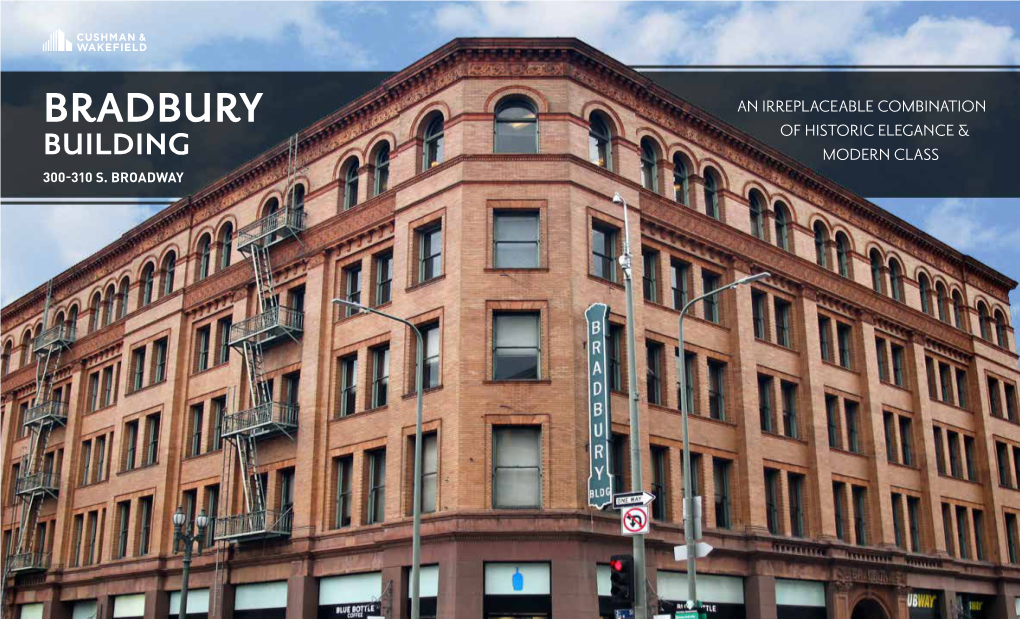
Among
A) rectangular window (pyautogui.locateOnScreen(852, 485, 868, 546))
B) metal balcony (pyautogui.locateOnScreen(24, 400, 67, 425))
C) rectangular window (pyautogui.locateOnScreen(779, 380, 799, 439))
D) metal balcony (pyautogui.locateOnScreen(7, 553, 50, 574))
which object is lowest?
metal balcony (pyautogui.locateOnScreen(7, 553, 50, 574))

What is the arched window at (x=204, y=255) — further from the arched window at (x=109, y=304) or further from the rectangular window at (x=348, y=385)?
the rectangular window at (x=348, y=385)

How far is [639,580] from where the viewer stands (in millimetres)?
23391

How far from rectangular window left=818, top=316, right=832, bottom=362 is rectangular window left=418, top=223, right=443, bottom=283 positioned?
1672 cm

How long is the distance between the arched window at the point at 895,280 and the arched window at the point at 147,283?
3352 centimetres

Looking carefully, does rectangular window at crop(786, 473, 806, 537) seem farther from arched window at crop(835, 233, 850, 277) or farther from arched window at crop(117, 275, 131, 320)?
arched window at crop(117, 275, 131, 320)

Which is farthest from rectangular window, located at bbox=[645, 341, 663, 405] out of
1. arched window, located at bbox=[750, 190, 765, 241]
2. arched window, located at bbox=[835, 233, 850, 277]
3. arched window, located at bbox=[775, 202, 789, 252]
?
arched window, located at bbox=[835, 233, 850, 277]

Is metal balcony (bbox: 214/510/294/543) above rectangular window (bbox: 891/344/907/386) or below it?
below

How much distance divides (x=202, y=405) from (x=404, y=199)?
46.6 feet

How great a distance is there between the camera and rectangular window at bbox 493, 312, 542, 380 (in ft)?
105

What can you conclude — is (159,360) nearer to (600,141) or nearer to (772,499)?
(600,141)

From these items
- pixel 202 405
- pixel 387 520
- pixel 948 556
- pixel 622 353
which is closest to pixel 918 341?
pixel 948 556

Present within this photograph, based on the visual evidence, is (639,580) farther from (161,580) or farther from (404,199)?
(161,580)

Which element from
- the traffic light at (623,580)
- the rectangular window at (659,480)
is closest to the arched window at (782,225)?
the rectangular window at (659,480)

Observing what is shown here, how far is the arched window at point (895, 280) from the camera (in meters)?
48.4
